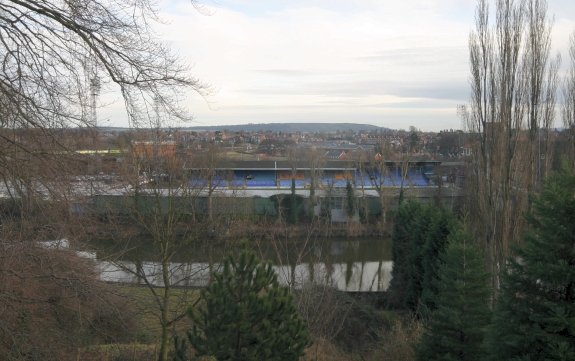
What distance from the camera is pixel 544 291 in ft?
16.6

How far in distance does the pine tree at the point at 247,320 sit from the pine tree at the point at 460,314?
10.6 ft

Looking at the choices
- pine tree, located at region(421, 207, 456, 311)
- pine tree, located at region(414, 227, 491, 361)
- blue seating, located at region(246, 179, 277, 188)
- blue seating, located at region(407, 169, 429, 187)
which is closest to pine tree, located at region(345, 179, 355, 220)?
blue seating, located at region(407, 169, 429, 187)

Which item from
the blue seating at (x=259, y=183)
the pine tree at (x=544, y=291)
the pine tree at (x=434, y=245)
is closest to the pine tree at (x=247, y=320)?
the pine tree at (x=544, y=291)

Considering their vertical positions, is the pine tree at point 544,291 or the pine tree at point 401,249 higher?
the pine tree at point 544,291

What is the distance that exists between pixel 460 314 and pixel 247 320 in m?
3.90

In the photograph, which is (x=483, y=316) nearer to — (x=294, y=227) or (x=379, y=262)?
(x=379, y=262)

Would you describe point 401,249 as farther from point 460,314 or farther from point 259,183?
point 259,183

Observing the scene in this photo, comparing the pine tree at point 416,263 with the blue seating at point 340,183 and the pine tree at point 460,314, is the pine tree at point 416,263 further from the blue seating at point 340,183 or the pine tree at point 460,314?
the blue seating at point 340,183

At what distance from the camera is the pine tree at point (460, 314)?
6.66 metres

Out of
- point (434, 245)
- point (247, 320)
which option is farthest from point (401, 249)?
point (247, 320)

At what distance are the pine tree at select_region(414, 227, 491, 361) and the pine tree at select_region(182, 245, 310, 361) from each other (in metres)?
3.22

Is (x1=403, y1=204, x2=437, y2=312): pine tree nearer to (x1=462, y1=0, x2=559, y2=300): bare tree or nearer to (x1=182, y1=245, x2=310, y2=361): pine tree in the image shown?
(x1=462, y1=0, x2=559, y2=300): bare tree

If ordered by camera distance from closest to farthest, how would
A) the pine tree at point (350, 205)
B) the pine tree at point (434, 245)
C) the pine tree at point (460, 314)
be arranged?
the pine tree at point (460, 314) → the pine tree at point (434, 245) → the pine tree at point (350, 205)

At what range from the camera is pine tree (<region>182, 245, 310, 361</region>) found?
4.07m
